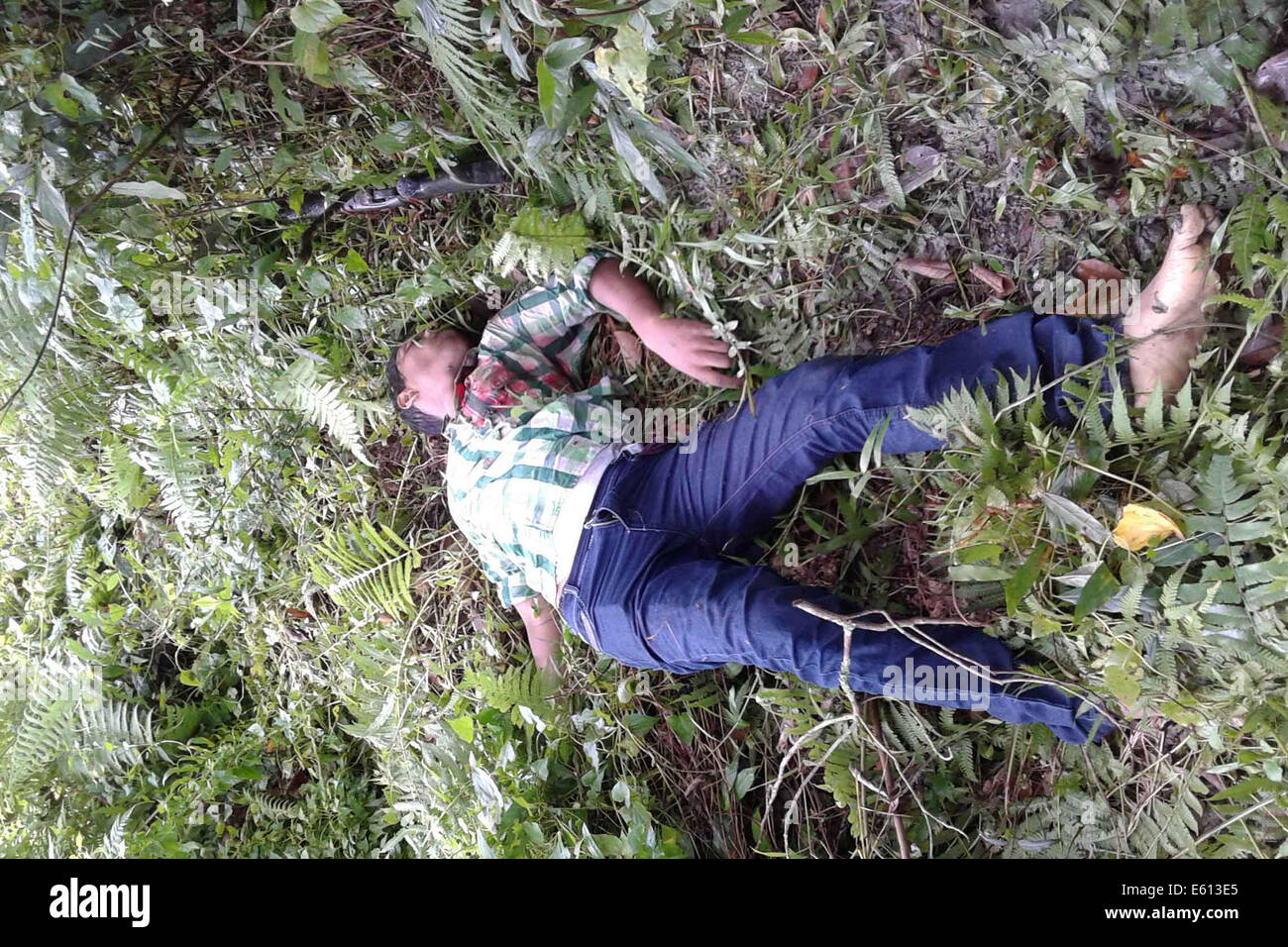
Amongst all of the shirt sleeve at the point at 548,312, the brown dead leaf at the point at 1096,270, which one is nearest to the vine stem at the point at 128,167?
the shirt sleeve at the point at 548,312

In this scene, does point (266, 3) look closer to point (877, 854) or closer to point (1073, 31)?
point (1073, 31)

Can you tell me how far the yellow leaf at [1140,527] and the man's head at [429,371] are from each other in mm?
1591

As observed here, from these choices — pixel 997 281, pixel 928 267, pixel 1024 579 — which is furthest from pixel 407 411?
pixel 1024 579

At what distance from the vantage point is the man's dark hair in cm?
223

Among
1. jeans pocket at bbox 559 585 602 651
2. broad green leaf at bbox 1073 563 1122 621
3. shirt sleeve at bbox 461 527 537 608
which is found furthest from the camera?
shirt sleeve at bbox 461 527 537 608

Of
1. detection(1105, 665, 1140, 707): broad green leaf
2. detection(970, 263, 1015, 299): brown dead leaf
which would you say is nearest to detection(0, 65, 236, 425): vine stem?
detection(970, 263, 1015, 299): brown dead leaf

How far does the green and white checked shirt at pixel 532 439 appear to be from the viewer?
1.89 metres

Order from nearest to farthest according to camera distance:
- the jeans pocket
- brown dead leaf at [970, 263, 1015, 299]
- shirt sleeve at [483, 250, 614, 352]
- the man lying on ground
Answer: the man lying on ground
brown dead leaf at [970, 263, 1015, 299]
the jeans pocket
shirt sleeve at [483, 250, 614, 352]

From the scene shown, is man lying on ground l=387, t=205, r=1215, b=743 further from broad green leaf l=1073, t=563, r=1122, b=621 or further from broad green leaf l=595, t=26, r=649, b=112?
broad green leaf l=595, t=26, r=649, b=112

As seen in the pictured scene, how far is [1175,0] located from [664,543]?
4.35 ft

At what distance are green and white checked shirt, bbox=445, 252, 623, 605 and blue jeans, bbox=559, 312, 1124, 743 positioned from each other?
91mm

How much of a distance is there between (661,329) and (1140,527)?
3.46ft

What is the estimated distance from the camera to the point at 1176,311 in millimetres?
1255
